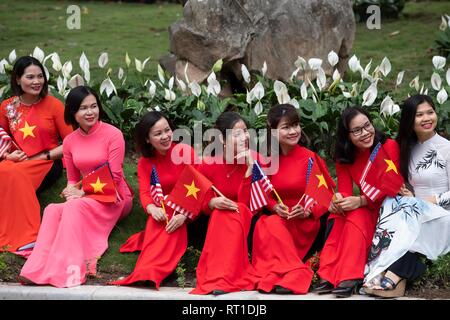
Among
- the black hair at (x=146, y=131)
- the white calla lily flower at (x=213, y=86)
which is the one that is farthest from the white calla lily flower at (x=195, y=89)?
the black hair at (x=146, y=131)

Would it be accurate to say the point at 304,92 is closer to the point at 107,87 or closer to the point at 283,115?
the point at 283,115

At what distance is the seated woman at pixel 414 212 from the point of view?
514 cm

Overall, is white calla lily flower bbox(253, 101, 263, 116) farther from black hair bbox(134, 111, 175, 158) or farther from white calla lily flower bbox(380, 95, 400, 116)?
black hair bbox(134, 111, 175, 158)

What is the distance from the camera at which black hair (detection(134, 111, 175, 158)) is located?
5.86m

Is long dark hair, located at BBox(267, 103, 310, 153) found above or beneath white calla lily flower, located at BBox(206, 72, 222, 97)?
beneath

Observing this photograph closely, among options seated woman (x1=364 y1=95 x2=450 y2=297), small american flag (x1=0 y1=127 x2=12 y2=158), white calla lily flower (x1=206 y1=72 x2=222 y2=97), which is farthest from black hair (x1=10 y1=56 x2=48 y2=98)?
seated woman (x1=364 y1=95 x2=450 y2=297)

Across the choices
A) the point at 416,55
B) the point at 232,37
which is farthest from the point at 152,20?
the point at 232,37

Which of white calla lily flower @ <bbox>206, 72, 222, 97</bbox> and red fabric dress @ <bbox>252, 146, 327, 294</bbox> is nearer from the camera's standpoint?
red fabric dress @ <bbox>252, 146, 327, 294</bbox>

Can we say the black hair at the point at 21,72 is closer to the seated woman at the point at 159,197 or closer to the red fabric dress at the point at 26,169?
the red fabric dress at the point at 26,169

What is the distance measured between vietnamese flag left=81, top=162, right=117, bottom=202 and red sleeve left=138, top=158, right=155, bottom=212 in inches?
7.8

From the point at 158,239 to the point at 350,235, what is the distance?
3.96ft

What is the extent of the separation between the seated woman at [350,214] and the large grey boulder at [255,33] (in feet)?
8.18

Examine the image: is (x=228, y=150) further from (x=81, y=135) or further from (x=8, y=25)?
(x=8, y=25)

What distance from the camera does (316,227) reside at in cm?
566
